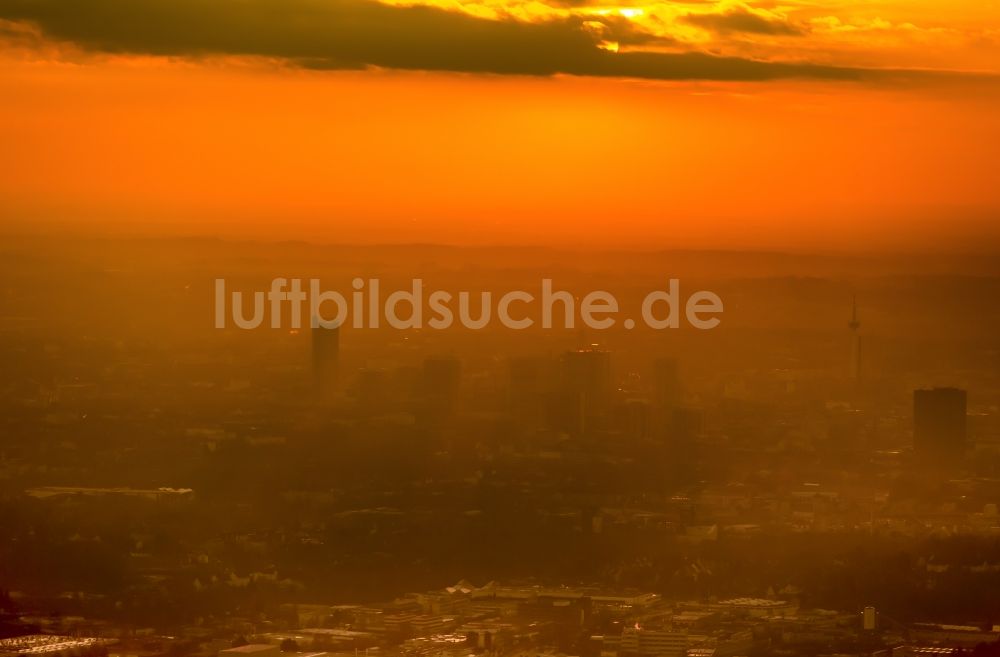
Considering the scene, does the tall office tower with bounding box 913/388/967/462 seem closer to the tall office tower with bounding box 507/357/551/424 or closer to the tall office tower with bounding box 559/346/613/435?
the tall office tower with bounding box 559/346/613/435

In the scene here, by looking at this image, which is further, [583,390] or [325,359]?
[325,359]

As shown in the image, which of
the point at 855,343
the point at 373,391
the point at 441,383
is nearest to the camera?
the point at 373,391

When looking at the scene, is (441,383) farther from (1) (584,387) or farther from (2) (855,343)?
(2) (855,343)

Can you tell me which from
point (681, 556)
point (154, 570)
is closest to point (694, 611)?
point (681, 556)

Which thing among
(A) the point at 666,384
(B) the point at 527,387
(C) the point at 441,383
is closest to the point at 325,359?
(C) the point at 441,383

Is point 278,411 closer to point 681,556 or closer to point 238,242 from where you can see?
point 238,242

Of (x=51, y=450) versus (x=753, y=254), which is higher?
(x=753, y=254)
